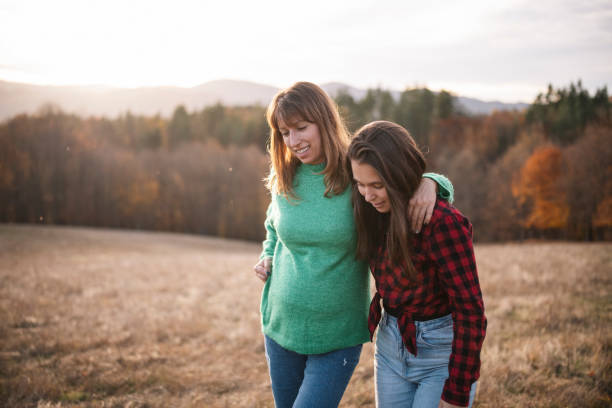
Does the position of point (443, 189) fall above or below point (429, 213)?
above

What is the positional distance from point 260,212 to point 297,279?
38348mm

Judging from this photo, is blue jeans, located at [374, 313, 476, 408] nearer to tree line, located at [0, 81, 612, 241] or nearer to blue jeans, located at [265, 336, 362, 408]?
blue jeans, located at [265, 336, 362, 408]

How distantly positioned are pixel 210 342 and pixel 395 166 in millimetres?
4979

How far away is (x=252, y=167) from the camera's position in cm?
4153

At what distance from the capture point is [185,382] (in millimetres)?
4445

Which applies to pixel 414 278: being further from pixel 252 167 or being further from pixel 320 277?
pixel 252 167

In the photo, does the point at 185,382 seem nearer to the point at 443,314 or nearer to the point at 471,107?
the point at 443,314

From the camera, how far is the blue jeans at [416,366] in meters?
1.91

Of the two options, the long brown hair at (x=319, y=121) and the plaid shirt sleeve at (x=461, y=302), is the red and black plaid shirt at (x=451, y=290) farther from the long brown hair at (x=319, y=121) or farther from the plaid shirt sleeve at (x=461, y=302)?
the long brown hair at (x=319, y=121)

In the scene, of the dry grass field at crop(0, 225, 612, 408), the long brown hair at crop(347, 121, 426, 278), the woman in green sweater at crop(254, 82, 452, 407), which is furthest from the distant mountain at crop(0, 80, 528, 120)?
the long brown hair at crop(347, 121, 426, 278)

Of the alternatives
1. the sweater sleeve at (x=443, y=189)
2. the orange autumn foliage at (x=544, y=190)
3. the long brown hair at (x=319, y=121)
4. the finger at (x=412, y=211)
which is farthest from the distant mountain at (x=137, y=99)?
the finger at (x=412, y=211)

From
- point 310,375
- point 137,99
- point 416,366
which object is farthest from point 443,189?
point 137,99

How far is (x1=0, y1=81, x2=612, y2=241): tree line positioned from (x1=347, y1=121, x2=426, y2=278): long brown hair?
3125cm

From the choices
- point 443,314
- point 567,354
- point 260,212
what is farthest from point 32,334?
point 260,212
